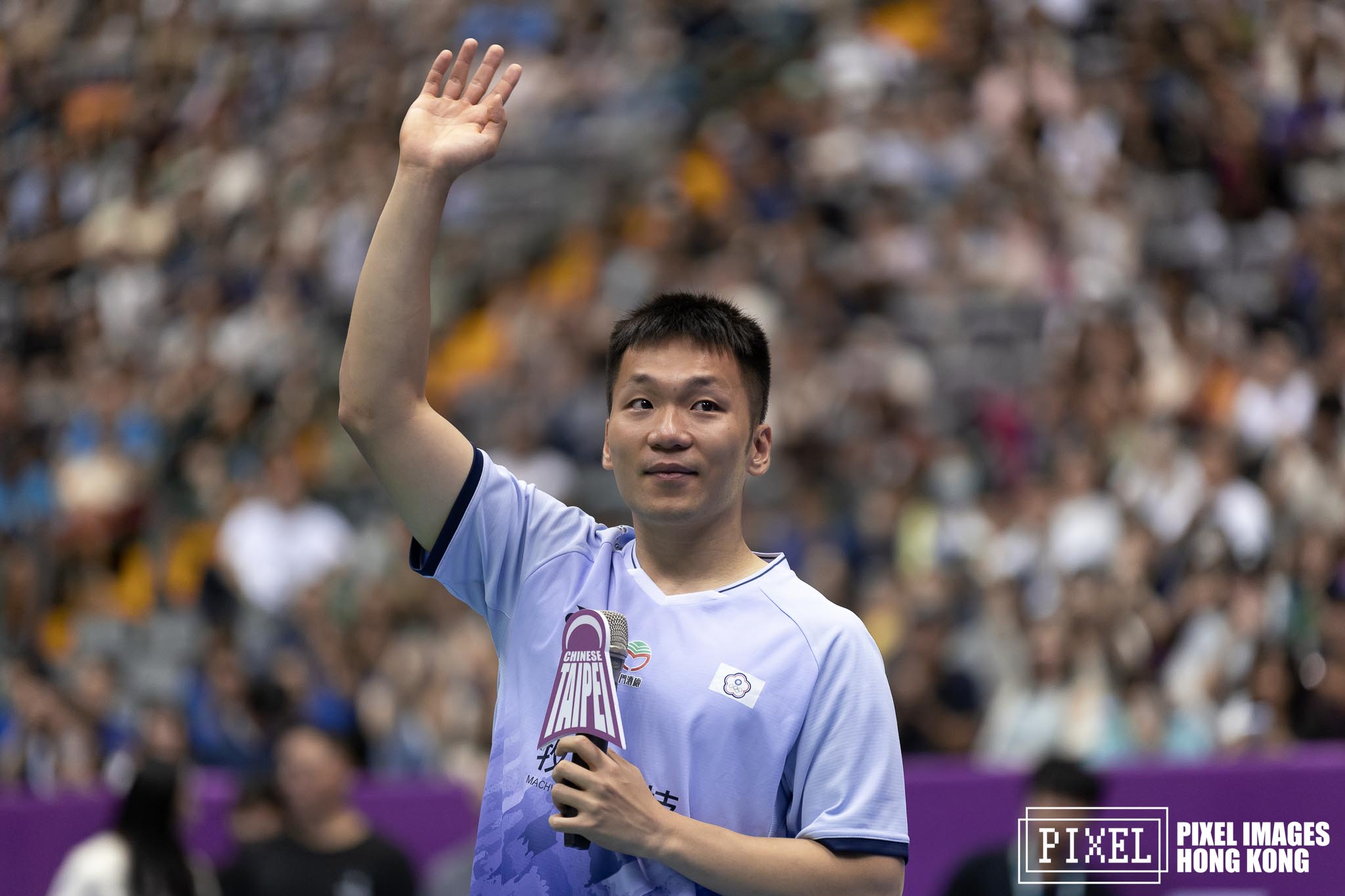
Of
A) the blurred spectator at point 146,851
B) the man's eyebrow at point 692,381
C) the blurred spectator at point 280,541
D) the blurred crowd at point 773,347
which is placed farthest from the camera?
the blurred spectator at point 280,541

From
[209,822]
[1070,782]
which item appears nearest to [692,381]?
[1070,782]

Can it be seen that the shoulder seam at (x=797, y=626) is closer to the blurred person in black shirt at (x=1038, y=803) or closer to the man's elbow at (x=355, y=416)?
the man's elbow at (x=355, y=416)

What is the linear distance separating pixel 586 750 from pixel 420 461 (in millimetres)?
604

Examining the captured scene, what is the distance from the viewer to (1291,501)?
9047 millimetres

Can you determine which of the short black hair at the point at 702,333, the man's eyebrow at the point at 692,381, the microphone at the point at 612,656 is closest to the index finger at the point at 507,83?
the short black hair at the point at 702,333

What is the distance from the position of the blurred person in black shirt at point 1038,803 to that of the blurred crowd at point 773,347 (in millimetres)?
1905

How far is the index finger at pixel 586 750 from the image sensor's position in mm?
2650

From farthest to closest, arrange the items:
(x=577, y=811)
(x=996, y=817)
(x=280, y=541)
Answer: (x=280, y=541) → (x=996, y=817) → (x=577, y=811)

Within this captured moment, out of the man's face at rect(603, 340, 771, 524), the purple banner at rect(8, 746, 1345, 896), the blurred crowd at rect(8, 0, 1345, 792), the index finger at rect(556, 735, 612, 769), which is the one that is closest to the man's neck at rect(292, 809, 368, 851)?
the purple banner at rect(8, 746, 1345, 896)

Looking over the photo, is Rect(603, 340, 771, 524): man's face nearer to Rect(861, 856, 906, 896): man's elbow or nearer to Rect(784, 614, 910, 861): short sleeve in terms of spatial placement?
Rect(784, 614, 910, 861): short sleeve

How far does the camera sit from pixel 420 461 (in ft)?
9.67

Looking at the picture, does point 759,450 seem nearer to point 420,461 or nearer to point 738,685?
point 738,685

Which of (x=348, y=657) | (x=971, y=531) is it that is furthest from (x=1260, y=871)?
(x=348, y=657)

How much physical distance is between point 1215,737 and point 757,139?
7.10 meters
